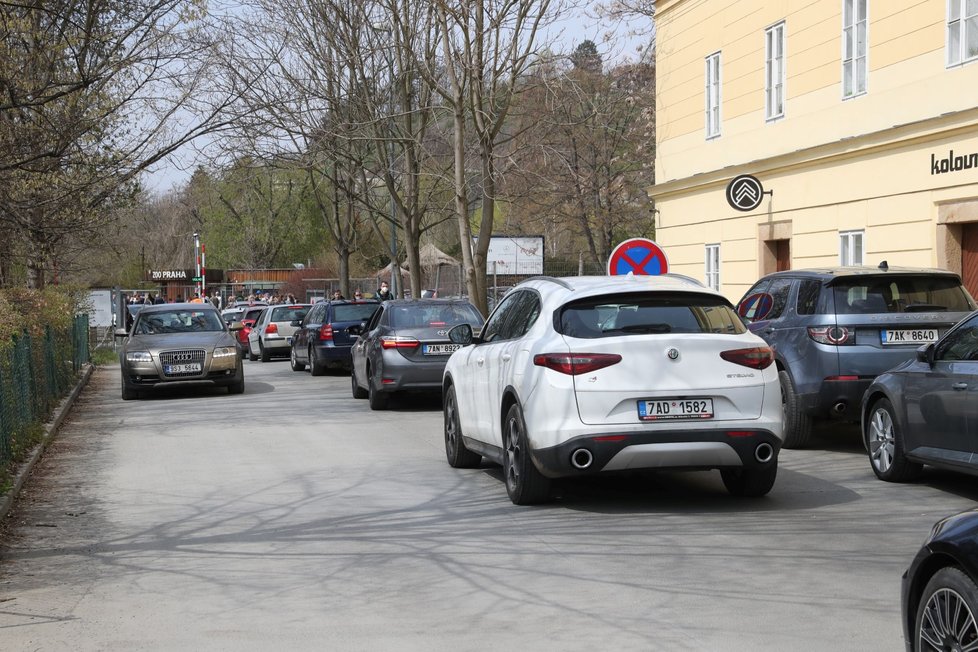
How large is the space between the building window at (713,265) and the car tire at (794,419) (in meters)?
11.9

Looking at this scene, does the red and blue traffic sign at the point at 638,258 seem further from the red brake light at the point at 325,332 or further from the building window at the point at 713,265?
the red brake light at the point at 325,332

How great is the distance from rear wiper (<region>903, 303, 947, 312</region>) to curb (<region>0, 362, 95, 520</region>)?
795 centimetres

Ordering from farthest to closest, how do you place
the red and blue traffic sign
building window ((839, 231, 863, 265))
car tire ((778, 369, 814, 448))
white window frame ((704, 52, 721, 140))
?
white window frame ((704, 52, 721, 140))
building window ((839, 231, 863, 265))
the red and blue traffic sign
car tire ((778, 369, 814, 448))

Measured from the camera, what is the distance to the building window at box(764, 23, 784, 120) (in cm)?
2098

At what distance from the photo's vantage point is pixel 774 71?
2122cm

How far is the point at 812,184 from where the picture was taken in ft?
65.2

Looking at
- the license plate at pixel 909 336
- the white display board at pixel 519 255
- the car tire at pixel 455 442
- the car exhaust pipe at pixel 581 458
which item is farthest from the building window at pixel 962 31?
the white display board at pixel 519 255

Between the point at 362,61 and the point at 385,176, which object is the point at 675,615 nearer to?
the point at 362,61

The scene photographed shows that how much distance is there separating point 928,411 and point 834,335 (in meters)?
2.45

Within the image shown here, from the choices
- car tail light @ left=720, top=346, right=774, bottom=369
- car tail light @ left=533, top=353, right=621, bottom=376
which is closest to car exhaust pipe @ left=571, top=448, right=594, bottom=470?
car tail light @ left=533, top=353, right=621, bottom=376

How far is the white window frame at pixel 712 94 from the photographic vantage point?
23.6m

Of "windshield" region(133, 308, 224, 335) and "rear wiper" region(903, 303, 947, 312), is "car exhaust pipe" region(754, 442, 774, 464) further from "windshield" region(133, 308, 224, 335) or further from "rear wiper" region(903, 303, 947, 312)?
"windshield" region(133, 308, 224, 335)

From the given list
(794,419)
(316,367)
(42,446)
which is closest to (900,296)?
(794,419)

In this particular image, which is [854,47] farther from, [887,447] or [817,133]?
[887,447]
